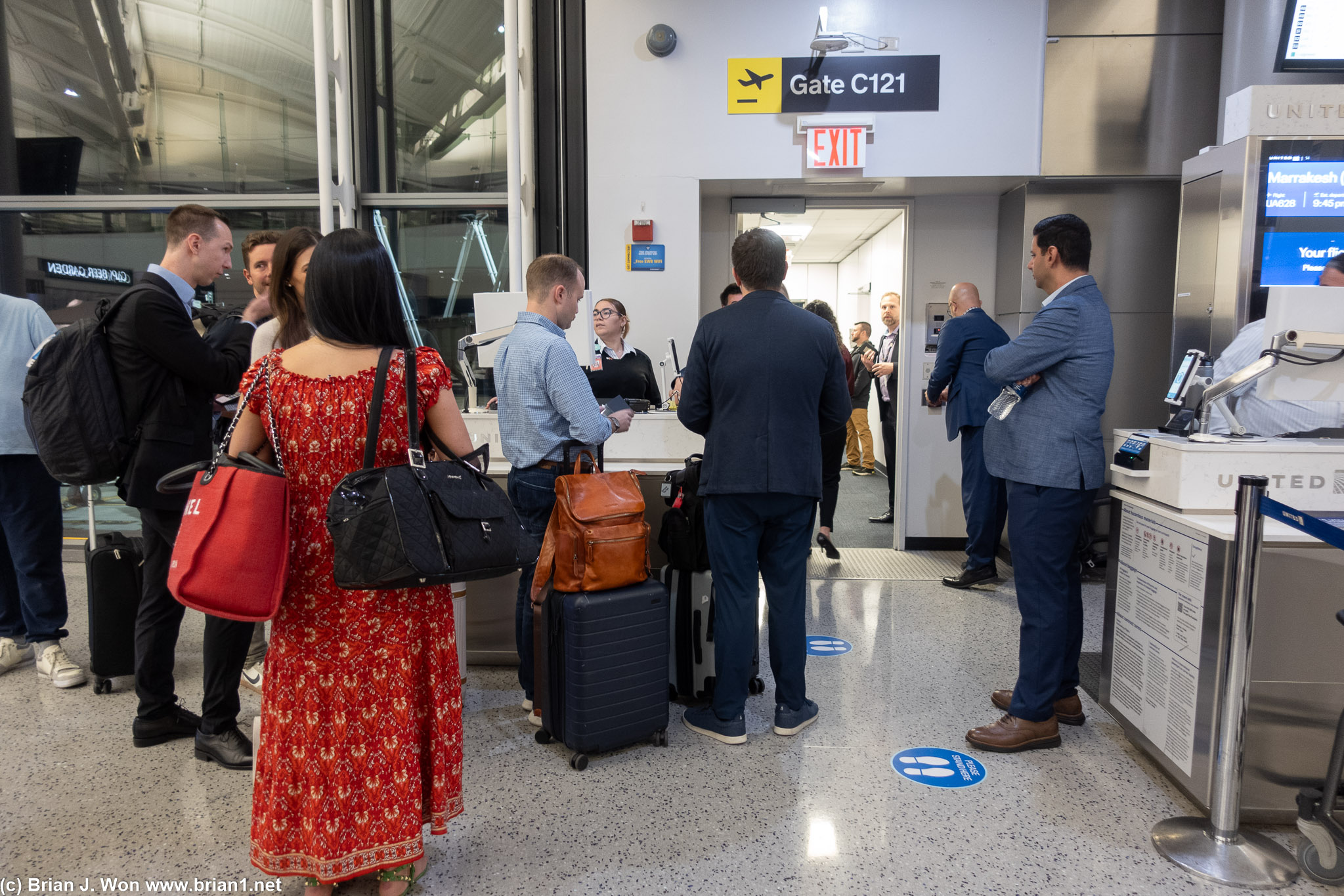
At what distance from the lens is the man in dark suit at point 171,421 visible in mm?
2406

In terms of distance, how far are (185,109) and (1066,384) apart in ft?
18.1

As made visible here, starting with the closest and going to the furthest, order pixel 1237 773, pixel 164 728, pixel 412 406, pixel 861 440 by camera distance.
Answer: pixel 412 406
pixel 1237 773
pixel 164 728
pixel 861 440

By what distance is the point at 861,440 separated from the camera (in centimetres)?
927

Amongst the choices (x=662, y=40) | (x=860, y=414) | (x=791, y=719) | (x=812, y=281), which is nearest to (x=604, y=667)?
(x=791, y=719)

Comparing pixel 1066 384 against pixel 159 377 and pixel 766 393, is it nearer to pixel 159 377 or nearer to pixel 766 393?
pixel 766 393

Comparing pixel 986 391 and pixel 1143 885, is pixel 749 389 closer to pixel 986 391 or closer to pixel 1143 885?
pixel 1143 885

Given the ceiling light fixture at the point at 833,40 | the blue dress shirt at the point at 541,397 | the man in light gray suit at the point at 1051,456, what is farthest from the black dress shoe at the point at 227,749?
the ceiling light fixture at the point at 833,40

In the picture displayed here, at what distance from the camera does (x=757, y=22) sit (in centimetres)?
463

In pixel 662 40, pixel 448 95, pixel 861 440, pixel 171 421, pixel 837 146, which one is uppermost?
pixel 662 40

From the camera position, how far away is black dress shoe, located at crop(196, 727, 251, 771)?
2465mm

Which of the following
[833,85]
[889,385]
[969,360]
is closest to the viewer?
[969,360]

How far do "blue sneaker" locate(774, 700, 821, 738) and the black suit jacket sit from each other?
2.09m

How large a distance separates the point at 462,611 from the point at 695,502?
107cm

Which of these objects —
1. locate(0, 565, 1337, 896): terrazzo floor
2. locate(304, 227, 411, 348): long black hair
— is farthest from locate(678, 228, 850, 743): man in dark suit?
locate(304, 227, 411, 348): long black hair
